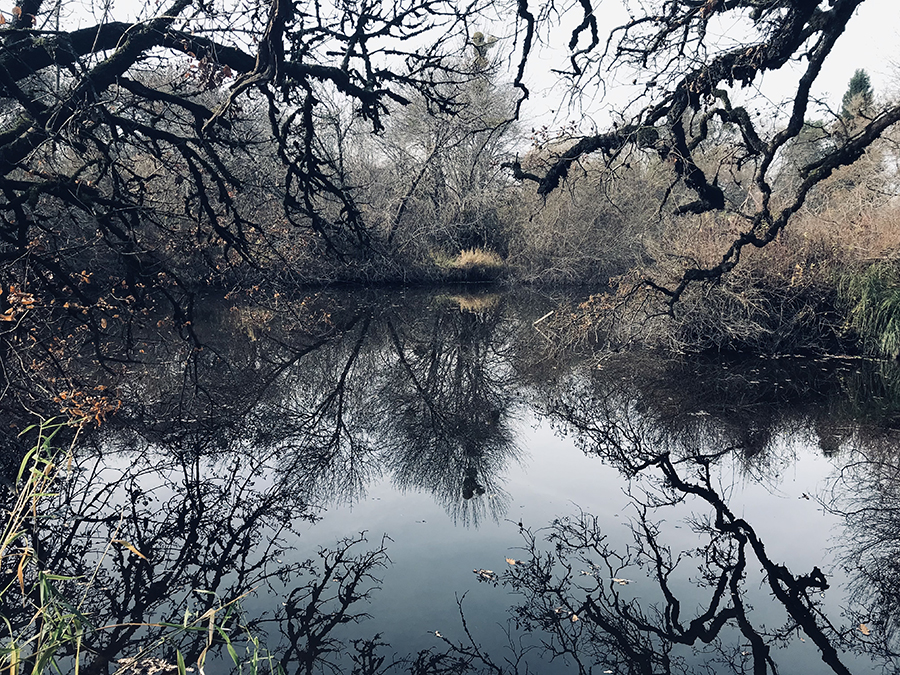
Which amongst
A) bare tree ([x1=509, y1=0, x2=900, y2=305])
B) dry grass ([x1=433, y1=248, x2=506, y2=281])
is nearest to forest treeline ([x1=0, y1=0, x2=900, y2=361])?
bare tree ([x1=509, y1=0, x2=900, y2=305])

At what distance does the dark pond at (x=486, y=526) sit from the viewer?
3.34 metres

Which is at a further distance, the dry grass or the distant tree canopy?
the dry grass

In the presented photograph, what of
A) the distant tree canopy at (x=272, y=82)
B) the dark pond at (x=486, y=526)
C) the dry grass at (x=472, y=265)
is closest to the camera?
the dark pond at (x=486, y=526)

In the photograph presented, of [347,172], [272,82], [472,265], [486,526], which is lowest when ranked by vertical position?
[486,526]

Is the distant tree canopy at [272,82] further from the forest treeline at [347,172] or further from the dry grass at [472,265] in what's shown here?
the dry grass at [472,265]

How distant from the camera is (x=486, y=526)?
487cm

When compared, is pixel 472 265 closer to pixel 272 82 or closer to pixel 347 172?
pixel 347 172

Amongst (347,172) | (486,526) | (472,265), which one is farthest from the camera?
(472,265)

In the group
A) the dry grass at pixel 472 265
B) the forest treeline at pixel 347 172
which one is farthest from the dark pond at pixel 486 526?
the dry grass at pixel 472 265

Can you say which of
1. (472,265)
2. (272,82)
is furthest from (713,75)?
(472,265)

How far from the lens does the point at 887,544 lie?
4.52 meters

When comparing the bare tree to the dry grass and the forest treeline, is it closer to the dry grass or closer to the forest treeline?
the forest treeline

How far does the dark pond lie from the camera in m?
3.34

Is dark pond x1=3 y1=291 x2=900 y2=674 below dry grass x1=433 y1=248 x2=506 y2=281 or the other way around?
below
